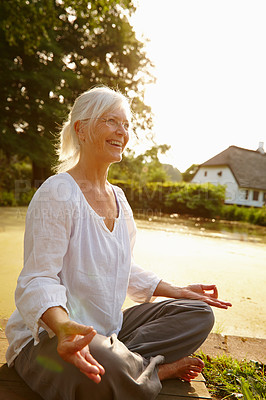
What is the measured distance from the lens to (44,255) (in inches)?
57.3

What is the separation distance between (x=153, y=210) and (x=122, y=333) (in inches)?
632

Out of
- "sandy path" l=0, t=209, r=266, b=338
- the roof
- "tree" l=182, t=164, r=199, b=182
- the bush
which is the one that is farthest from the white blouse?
"tree" l=182, t=164, r=199, b=182

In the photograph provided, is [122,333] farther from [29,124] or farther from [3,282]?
[29,124]

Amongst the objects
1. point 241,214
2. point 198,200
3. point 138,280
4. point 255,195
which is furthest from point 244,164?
point 138,280

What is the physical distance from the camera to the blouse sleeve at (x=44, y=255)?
1.36 metres

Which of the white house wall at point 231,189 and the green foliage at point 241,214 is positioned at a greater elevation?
the white house wall at point 231,189

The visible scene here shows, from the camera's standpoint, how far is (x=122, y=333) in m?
1.84

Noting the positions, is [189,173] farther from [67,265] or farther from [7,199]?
[67,265]

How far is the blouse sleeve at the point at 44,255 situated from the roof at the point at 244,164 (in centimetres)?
3431

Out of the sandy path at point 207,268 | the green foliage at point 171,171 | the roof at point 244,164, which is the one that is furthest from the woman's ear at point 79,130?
the green foliage at point 171,171

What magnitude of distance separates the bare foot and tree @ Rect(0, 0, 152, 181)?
11.7m

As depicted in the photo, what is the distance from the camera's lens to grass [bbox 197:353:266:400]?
1764 millimetres

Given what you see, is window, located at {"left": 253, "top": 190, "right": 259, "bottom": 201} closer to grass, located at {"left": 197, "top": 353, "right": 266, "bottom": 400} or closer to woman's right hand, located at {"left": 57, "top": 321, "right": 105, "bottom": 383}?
grass, located at {"left": 197, "top": 353, "right": 266, "bottom": 400}

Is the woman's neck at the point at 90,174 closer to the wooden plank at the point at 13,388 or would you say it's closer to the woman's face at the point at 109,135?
the woman's face at the point at 109,135
